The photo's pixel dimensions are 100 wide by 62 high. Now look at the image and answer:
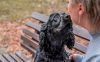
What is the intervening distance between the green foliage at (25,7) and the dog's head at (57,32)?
225 inches

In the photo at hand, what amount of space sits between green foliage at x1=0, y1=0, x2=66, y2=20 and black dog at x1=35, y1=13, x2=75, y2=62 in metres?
5.73

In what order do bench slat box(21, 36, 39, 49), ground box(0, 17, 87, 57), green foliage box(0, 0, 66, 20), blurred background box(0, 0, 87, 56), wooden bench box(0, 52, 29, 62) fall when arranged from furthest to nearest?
green foliage box(0, 0, 66, 20), blurred background box(0, 0, 87, 56), ground box(0, 17, 87, 57), bench slat box(21, 36, 39, 49), wooden bench box(0, 52, 29, 62)

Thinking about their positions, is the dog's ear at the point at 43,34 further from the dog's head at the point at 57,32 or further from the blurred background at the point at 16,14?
the blurred background at the point at 16,14

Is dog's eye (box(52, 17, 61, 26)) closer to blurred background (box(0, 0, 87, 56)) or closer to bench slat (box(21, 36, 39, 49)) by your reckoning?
bench slat (box(21, 36, 39, 49))

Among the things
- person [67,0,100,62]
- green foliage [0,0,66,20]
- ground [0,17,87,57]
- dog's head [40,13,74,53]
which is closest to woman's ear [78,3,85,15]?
person [67,0,100,62]

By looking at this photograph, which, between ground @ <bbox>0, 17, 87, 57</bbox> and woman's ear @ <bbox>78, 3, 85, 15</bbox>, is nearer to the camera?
woman's ear @ <bbox>78, 3, 85, 15</bbox>

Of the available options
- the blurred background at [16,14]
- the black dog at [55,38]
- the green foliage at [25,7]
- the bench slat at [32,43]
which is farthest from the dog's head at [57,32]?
the green foliage at [25,7]

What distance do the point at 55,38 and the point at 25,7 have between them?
691cm

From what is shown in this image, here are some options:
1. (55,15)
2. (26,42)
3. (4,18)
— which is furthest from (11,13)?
(55,15)

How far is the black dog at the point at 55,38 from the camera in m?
2.75

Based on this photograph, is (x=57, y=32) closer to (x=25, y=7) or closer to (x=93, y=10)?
(x=93, y=10)

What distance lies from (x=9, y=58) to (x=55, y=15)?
79.5 inches

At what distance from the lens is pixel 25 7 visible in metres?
9.67

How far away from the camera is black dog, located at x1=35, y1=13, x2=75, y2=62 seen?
2.75 m
